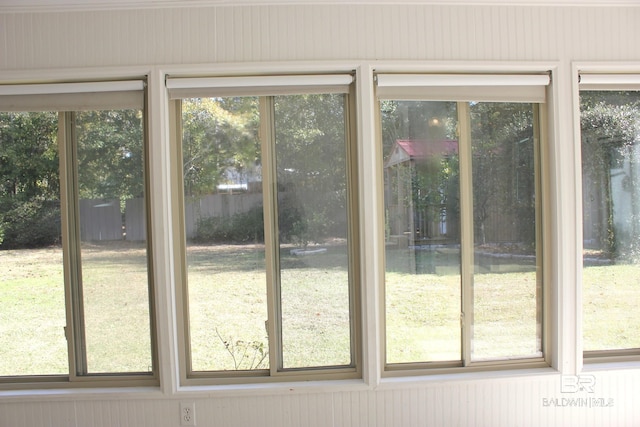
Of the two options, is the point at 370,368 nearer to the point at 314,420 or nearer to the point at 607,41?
the point at 314,420

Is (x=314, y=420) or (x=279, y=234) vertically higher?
(x=279, y=234)

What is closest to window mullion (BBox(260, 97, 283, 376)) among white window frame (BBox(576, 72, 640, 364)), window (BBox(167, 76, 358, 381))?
window (BBox(167, 76, 358, 381))

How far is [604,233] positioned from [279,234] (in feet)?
6.57

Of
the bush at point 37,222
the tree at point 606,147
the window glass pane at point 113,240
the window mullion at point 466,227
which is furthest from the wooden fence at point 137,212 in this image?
the tree at point 606,147

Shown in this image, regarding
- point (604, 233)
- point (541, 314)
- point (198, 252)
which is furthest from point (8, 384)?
point (604, 233)

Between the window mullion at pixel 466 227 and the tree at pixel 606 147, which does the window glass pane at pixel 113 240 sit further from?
the tree at pixel 606 147

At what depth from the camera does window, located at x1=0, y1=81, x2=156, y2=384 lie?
252 centimetres

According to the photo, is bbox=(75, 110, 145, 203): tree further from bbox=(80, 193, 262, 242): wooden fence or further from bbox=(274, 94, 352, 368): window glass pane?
bbox=(274, 94, 352, 368): window glass pane

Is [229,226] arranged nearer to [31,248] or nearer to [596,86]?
[31,248]

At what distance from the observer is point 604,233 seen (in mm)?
2639

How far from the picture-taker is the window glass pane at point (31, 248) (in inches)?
99.8

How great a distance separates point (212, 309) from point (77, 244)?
891 mm

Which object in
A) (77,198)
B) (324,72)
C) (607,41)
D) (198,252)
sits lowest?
(198,252)

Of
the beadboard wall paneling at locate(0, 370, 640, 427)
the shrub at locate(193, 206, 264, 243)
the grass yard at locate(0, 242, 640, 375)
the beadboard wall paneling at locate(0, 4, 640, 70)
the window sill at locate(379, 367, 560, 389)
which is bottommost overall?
the beadboard wall paneling at locate(0, 370, 640, 427)
